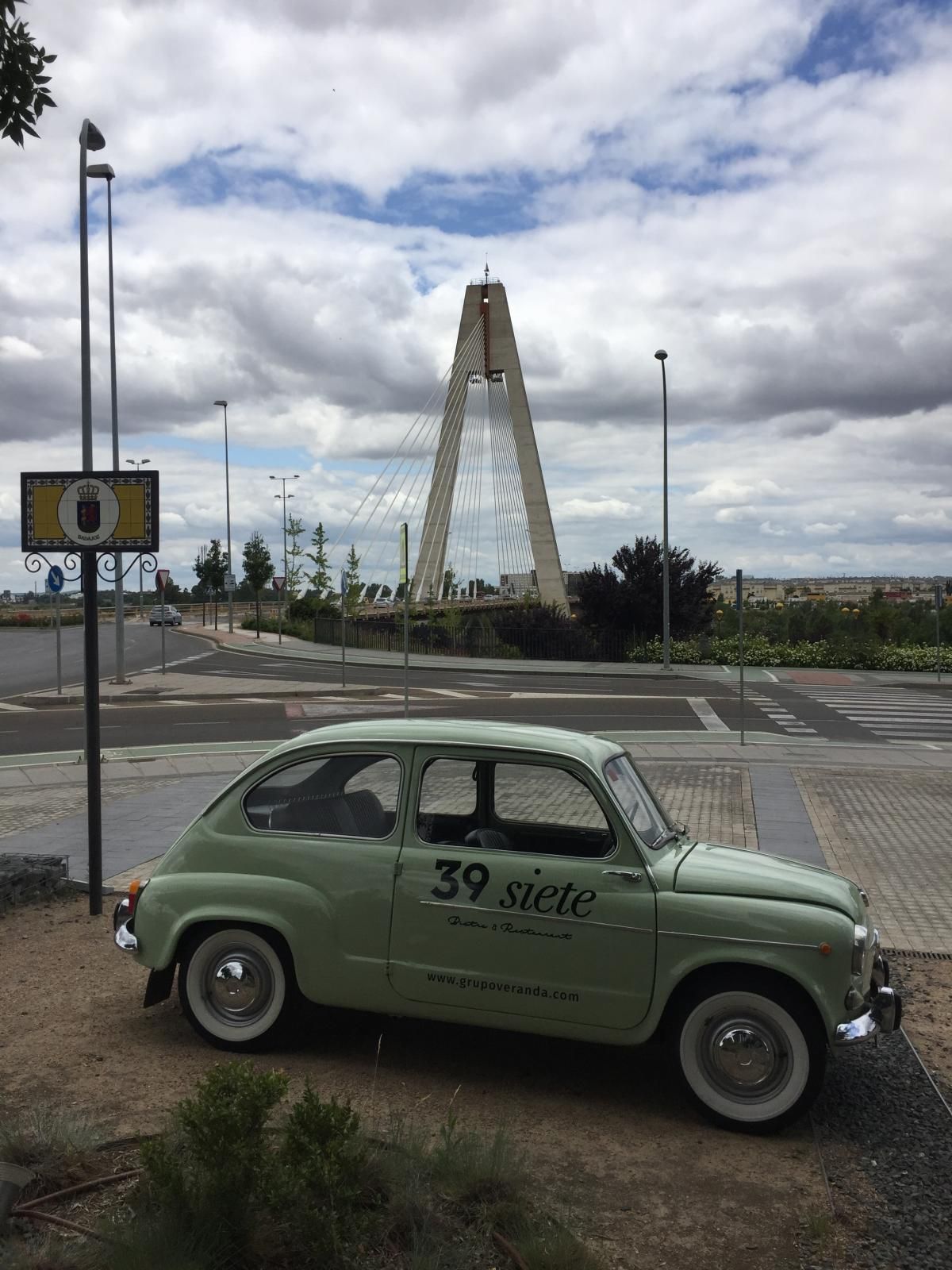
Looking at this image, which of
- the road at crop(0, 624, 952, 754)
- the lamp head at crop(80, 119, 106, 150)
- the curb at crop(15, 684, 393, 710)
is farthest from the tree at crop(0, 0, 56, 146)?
the curb at crop(15, 684, 393, 710)

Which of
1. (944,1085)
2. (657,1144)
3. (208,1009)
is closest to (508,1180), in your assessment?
(657,1144)

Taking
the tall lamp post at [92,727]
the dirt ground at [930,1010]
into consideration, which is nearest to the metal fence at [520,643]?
the tall lamp post at [92,727]

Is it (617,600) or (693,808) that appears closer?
(693,808)

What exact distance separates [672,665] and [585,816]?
A: 3414 cm

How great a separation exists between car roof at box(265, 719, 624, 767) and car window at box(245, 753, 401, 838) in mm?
85

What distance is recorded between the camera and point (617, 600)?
4138 cm

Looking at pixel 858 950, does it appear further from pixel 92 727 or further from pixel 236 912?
pixel 92 727

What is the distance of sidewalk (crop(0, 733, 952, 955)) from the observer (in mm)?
8672

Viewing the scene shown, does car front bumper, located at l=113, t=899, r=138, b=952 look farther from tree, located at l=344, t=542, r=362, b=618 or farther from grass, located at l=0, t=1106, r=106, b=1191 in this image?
tree, located at l=344, t=542, r=362, b=618

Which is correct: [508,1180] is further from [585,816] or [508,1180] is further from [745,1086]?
[585,816]

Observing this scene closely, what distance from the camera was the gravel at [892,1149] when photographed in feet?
11.6

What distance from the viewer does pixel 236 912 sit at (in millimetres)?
4914

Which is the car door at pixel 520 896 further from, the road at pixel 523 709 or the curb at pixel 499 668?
the curb at pixel 499 668

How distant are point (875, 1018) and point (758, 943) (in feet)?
1.76
